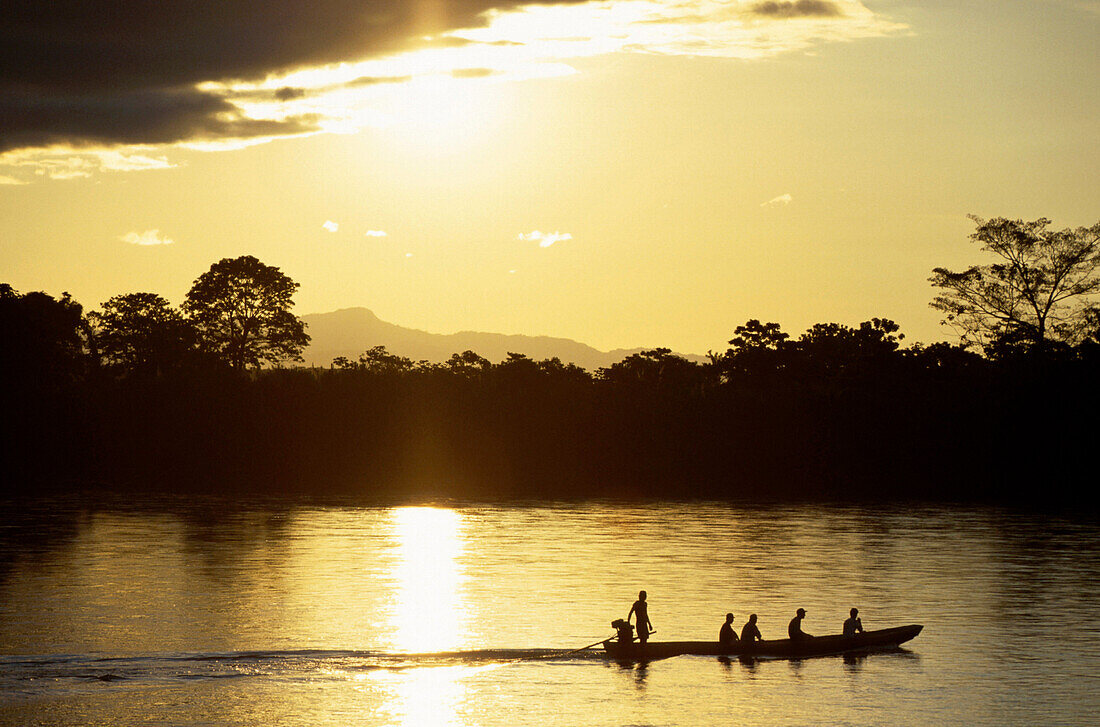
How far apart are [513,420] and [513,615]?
2813 inches

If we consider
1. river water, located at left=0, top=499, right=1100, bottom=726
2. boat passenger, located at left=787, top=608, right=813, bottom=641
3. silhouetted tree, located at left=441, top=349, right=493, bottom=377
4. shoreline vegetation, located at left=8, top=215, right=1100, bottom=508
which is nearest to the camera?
river water, located at left=0, top=499, right=1100, bottom=726

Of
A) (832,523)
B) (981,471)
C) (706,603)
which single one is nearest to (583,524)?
(832,523)

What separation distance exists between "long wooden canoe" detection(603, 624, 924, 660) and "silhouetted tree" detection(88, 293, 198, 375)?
96372mm

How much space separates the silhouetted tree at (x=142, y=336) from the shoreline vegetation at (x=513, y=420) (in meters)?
0.28

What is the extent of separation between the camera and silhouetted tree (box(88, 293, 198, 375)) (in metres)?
130

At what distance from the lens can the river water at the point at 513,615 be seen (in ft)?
121

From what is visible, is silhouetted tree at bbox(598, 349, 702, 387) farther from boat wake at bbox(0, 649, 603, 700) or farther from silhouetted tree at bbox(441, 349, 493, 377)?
boat wake at bbox(0, 649, 603, 700)

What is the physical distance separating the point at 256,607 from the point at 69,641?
10458 mm

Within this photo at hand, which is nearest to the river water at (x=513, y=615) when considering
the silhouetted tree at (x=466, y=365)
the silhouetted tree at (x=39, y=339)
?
the silhouetted tree at (x=39, y=339)

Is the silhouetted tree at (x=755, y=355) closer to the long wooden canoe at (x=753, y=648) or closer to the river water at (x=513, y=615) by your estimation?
the river water at (x=513, y=615)

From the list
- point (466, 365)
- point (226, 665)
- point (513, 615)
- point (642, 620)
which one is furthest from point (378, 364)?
point (642, 620)

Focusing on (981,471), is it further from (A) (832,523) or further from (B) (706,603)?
(B) (706,603)

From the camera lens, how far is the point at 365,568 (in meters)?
66.7

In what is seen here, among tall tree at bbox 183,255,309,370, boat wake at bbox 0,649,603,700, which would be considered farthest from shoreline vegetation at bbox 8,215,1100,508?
boat wake at bbox 0,649,603,700
